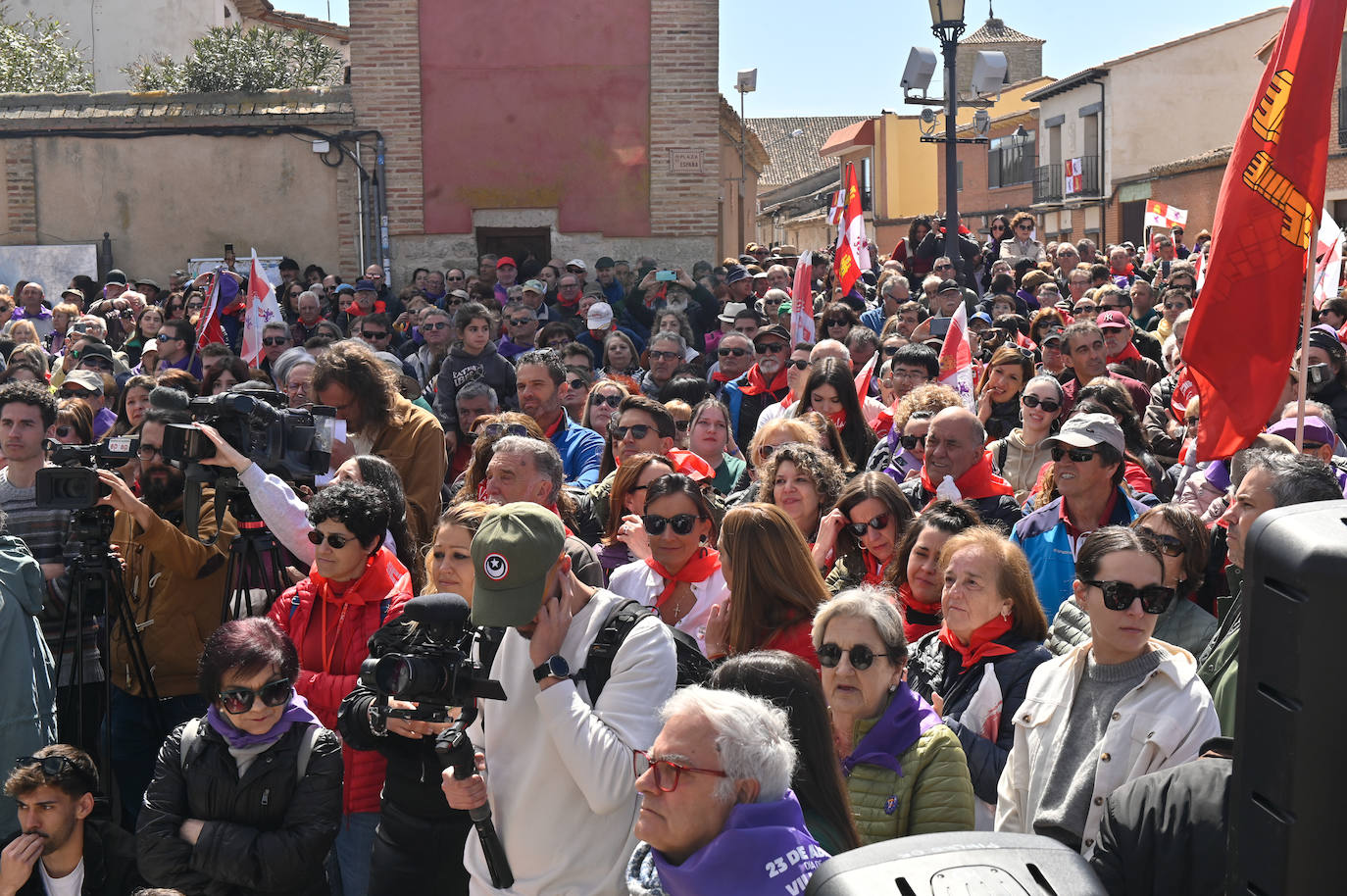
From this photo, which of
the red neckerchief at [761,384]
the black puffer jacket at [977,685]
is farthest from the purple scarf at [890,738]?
the red neckerchief at [761,384]

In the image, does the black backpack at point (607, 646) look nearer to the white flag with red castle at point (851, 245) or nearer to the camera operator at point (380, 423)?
the camera operator at point (380, 423)

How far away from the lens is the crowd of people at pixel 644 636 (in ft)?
10.9

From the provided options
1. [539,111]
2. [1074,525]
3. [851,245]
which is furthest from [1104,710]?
[539,111]

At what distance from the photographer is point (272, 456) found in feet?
16.9

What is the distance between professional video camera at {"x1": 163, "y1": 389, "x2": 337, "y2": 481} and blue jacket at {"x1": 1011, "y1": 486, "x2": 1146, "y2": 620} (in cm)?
262

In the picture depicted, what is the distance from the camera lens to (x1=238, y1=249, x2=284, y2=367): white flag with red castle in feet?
37.2

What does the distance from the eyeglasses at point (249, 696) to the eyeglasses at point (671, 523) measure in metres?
1.31

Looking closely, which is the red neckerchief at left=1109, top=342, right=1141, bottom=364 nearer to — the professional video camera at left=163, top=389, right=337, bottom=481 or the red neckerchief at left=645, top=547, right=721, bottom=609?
the red neckerchief at left=645, top=547, right=721, bottom=609

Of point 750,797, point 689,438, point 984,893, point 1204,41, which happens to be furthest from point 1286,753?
point 1204,41

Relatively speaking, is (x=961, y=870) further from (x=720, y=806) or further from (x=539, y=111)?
(x=539, y=111)

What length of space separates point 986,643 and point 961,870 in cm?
282

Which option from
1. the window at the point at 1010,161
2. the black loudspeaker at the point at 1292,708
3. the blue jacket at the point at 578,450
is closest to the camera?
the black loudspeaker at the point at 1292,708

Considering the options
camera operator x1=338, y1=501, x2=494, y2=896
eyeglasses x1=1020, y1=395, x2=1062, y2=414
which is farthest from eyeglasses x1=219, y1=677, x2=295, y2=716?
eyeglasses x1=1020, y1=395, x2=1062, y2=414

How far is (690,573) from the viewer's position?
4984mm
